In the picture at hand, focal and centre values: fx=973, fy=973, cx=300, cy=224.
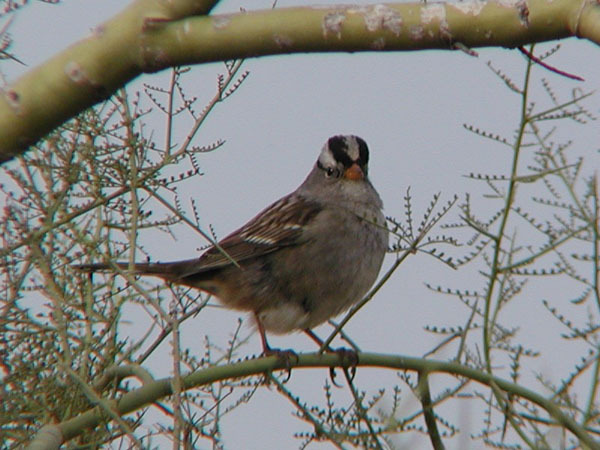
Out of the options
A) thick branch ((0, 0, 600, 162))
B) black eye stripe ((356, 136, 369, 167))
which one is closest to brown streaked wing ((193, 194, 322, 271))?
black eye stripe ((356, 136, 369, 167))

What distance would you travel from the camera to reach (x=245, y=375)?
324 centimetres

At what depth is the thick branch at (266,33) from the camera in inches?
81.6

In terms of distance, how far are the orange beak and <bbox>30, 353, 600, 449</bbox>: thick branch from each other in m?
2.85

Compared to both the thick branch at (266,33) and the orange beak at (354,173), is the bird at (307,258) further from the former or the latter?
the thick branch at (266,33)

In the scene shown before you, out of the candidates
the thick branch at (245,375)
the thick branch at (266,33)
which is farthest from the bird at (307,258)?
the thick branch at (266,33)

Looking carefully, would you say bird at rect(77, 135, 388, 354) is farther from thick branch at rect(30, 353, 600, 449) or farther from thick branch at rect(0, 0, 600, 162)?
thick branch at rect(0, 0, 600, 162)

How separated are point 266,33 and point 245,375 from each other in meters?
1.46

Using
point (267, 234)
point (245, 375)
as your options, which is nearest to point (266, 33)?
point (245, 375)

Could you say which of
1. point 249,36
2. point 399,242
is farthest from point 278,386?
point 249,36

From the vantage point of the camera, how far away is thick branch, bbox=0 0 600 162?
2072 millimetres

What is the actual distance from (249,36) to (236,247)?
4041mm

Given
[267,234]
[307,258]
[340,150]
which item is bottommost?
[307,258]

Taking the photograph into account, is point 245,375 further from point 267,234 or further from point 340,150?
point 340,150

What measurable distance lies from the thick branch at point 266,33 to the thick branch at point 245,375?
1068 mm
